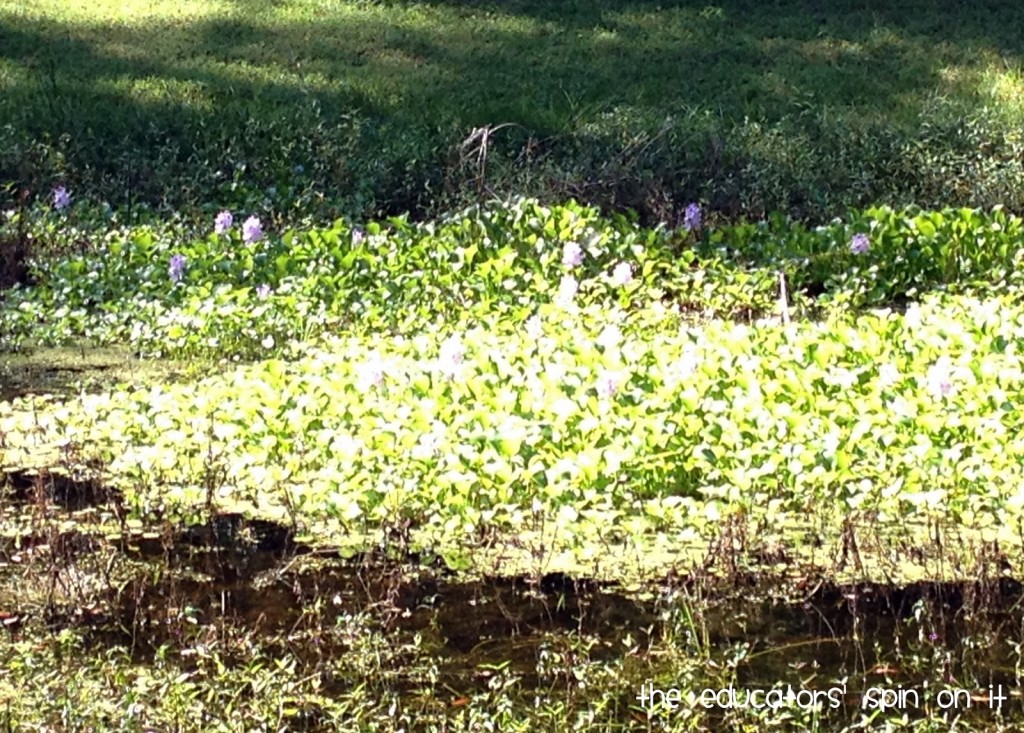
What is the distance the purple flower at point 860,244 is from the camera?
8.30m

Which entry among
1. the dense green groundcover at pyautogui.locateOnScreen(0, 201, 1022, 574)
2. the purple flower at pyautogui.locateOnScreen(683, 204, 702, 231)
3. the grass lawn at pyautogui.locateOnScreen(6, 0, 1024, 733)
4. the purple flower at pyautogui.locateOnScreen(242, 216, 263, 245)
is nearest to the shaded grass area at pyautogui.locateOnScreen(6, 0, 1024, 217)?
the grass lawn at pyautogui.locateOnScreen(6, 0, 1024, 733)

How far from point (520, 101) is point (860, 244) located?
186 inches

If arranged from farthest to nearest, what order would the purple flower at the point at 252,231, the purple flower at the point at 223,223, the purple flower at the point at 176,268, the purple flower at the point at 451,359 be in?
the purple flower at the point at 223,223 → the purple flower at the point at 252,231 → the purple flower at the point at 176,268 → the purple flower at the point at 451,359

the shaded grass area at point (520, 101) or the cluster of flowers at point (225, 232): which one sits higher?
the shaded grass area at point (520, 101)

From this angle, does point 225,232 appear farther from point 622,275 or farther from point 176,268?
point 622,275

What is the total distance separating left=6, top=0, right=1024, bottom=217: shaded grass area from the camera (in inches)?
419

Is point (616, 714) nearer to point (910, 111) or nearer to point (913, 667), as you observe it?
point (913, 667)

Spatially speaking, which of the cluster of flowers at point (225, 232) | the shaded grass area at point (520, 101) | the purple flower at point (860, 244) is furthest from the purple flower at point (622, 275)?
the shaded grass area at point (520, 101)

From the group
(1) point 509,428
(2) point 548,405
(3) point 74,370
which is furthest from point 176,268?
(1) point 509,428

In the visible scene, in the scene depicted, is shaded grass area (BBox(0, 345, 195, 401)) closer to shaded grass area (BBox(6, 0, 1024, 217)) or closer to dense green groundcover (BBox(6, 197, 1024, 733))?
dense green groundcover (BBox(6, 197, 1024, 733))

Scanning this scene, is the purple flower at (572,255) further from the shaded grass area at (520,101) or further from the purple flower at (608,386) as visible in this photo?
the purple flower at (608,386)

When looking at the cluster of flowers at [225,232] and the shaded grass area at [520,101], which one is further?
the shaded grass area at [520,101]

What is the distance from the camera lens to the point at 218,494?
5406mm

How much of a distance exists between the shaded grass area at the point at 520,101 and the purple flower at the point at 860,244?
1.55 m
